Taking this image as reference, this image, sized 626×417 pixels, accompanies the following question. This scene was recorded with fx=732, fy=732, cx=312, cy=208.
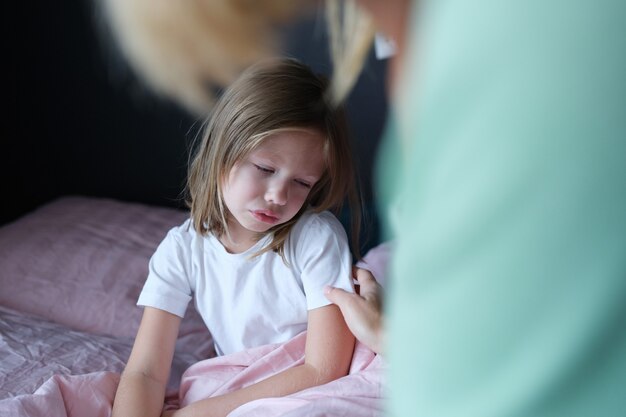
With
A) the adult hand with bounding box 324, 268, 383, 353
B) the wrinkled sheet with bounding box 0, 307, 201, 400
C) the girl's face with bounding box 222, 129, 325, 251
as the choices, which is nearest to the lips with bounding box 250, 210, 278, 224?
the girl's face with bounding box 222, 129, 325, 251

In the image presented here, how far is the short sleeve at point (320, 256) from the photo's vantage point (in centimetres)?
102

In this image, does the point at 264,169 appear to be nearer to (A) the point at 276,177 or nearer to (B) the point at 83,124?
(A) the point at 276,177

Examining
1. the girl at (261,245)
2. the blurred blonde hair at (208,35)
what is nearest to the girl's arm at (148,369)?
the girl at (261,245)

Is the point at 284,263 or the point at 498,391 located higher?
the point at 498,391

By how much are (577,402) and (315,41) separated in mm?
1573

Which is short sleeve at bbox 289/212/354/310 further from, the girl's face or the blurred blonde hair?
the blurred blonde hair

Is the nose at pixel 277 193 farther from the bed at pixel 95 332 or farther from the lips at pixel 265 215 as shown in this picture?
the bed at pixel 95 332

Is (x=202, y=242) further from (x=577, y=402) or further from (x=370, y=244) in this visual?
(x=577, y=402)

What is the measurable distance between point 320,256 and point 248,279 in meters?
0.13

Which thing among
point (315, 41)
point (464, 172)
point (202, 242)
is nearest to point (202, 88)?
point (464, 172)

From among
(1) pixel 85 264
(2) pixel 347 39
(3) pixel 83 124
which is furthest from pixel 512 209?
(3) pixel 83 124

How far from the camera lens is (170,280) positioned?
43.4 inches

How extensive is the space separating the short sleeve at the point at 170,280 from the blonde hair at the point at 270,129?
0.05 meters

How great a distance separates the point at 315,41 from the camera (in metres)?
1.85
